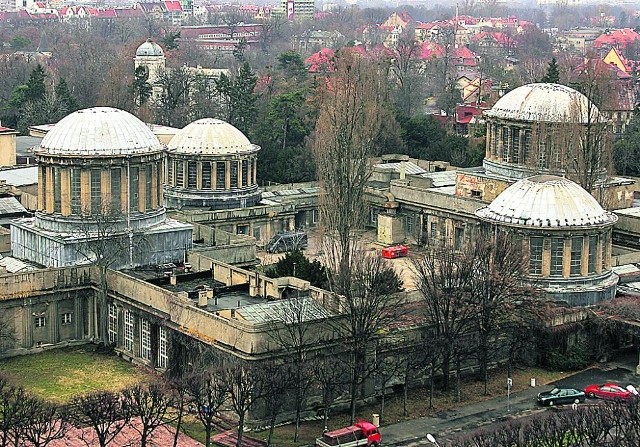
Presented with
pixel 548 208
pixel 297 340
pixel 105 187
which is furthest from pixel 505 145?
pixel 297 340

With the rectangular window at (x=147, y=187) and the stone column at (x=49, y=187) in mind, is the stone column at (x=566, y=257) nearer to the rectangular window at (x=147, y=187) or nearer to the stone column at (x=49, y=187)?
the rectangular window at (x=147, y=187)

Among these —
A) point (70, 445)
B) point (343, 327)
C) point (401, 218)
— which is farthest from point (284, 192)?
point (70, 445)

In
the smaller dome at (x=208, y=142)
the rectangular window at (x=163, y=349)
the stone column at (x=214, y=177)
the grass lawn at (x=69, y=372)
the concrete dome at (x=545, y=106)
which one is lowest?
the grass lawn at (x=69, y=372)

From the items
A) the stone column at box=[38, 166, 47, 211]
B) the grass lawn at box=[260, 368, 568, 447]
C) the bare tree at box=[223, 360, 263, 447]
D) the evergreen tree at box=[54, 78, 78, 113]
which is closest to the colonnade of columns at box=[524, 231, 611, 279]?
the grass lawn at box=[260, 368, 568, 447]

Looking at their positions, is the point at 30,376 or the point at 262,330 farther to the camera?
the point at 30,376

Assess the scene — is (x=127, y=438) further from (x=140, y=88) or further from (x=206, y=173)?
(x=140, y=88)

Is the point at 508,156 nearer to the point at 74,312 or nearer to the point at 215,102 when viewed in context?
the point at 74,312

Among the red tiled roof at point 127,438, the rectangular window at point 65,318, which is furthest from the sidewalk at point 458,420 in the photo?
the rectangular window at point 65,318
